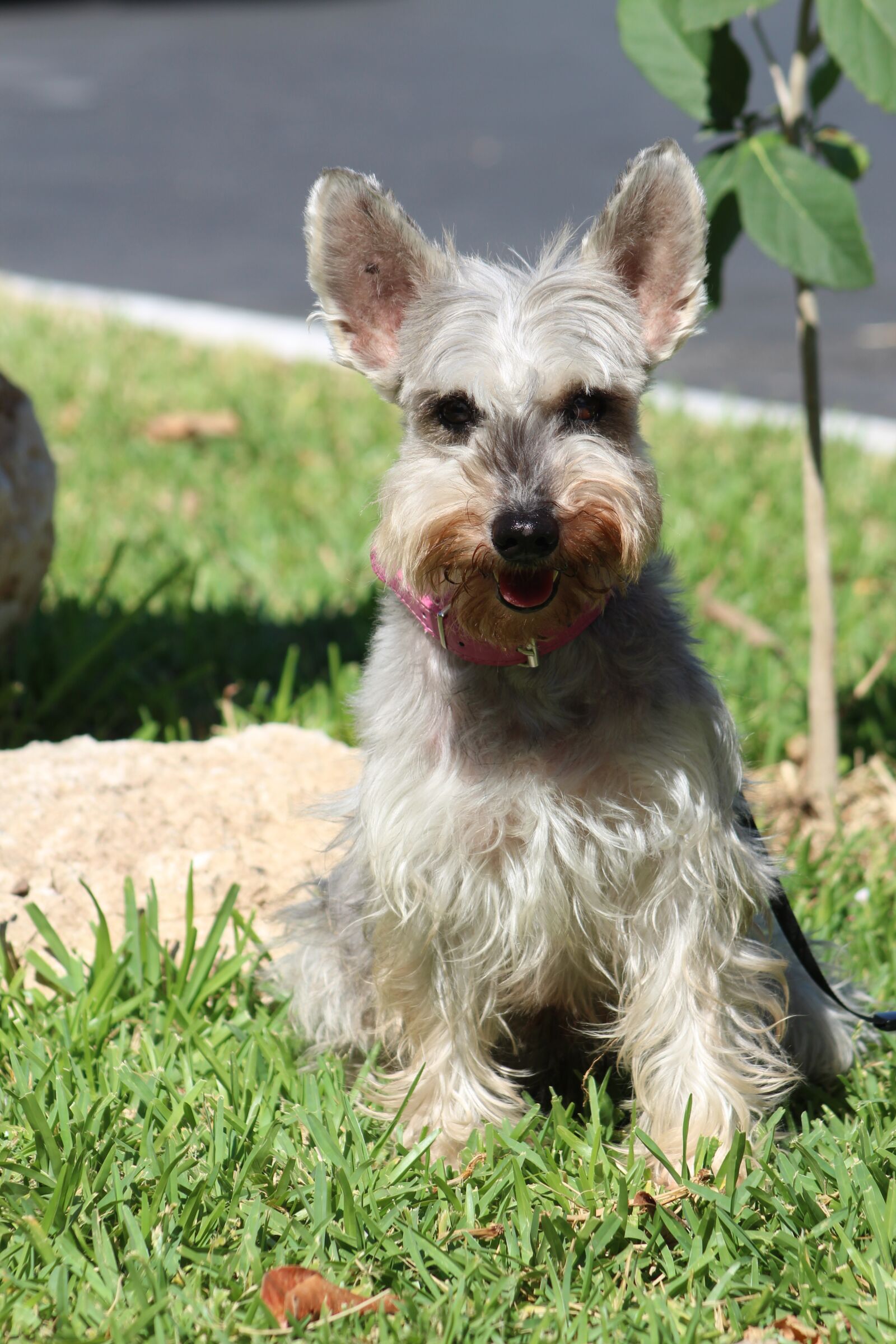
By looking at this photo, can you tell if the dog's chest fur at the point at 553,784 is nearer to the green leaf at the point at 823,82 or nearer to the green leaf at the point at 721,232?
the green leaf at the point at 721,232

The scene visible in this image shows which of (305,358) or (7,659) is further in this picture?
(305,358)

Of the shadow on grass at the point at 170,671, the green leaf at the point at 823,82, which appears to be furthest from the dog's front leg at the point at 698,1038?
the green leaf at the point at 823,82

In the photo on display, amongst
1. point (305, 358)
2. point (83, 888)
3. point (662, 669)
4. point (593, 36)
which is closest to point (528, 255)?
point (662, 669)

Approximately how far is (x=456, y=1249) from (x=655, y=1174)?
498mm

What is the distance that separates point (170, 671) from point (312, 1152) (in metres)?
2.58

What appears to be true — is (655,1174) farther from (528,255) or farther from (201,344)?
(201,344)

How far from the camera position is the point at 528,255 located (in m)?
3.26

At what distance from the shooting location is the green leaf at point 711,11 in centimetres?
332

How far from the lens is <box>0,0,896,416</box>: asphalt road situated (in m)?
9.84

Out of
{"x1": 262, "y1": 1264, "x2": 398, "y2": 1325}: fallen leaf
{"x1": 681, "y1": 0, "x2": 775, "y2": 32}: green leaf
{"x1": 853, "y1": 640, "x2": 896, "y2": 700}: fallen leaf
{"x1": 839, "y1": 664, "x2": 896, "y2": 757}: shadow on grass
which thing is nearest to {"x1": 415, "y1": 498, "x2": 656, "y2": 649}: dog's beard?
{"x1": 262, "y1": 1264, "x2": 398, "y2": 1325}: fallen leaf

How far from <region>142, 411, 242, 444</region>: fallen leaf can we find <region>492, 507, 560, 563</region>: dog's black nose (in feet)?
17.0

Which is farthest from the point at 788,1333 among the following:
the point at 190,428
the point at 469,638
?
the point at 190,428

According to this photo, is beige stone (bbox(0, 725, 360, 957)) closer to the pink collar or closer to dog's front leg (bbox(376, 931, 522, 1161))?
dog's front leg (bbox(376, 931, 522, 1161))

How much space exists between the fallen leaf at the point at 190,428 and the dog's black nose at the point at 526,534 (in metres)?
5.20
